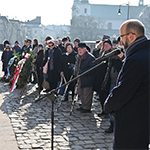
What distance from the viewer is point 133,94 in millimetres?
3039

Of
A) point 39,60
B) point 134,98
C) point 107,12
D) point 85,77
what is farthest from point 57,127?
point 107,12

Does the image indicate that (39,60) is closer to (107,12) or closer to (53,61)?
(53,61)

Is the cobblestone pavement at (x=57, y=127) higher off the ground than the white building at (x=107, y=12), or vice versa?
the white building at (x=107, y=12)

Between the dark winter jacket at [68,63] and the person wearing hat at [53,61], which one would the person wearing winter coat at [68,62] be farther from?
the person wearing hat at [53,61]

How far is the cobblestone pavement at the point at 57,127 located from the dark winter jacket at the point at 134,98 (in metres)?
2.38

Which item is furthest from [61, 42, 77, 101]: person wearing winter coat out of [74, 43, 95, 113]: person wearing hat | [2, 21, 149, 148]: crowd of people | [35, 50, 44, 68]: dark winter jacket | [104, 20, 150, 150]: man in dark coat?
[104, 20, 150, 150]: man in dark coat

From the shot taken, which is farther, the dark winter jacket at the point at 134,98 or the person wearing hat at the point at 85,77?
the person wearing hat at the point at 85,77

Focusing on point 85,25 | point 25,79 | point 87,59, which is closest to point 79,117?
point 87,59

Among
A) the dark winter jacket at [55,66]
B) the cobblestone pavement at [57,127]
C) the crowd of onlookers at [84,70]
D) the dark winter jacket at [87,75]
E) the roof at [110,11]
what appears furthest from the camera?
the roof at [110,11]

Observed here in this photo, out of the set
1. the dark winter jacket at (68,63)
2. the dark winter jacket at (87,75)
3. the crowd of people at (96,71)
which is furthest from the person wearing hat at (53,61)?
the dark winter jacket at (87,75)

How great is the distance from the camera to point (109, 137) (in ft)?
19.9

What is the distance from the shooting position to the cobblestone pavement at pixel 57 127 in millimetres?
5598

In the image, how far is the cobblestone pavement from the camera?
5598 mm

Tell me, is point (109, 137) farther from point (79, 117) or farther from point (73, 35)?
point (73, 35)
